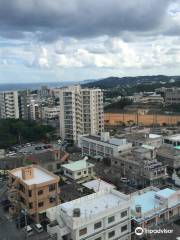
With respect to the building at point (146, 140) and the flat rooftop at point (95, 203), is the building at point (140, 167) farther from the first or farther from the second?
the flat rooftop at point (95, 203)

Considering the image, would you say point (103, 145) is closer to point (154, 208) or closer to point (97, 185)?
point (97, 185)

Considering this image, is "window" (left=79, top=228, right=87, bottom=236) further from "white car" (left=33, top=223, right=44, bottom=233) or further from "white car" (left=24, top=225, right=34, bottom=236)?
"white car" (left=24, top=225, right=34, bottom=236)

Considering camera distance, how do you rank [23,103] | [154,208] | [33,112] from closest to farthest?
1. [154,208]
2. [23,103]
3. [33,112]

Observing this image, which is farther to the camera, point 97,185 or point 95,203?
point 97,185

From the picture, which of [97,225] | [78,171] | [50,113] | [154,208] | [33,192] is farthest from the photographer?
[50,113]

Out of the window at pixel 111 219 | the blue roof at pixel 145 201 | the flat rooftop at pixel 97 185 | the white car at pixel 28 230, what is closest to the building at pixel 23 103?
the flat rooftop at pixel 97 185

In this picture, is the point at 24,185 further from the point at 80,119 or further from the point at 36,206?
the point at 80,119

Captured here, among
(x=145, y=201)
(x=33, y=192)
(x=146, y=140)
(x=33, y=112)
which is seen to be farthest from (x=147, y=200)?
(x=33, y=112)

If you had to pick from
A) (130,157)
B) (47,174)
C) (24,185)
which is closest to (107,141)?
(130,157)
